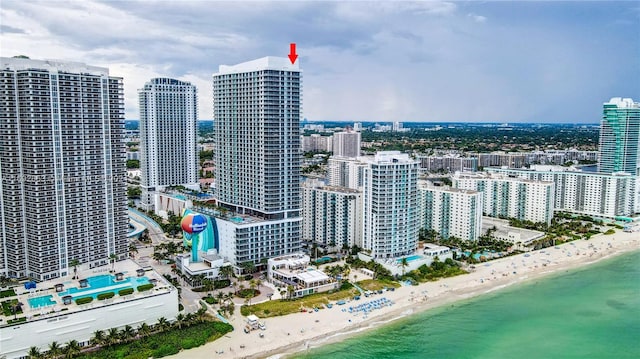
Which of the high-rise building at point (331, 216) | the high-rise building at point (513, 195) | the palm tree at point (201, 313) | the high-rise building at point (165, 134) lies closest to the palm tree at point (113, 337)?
the palm tree at point (201, 313)

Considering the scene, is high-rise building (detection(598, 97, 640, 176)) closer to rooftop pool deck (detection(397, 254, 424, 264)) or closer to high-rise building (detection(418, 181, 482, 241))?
high-rise building (detection(418, 181, 482, 241))

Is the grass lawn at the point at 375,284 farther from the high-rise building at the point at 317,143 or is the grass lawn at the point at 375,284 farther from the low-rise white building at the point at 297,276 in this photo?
the high-rise building at the point at 317,143

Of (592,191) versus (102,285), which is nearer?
(102,285)

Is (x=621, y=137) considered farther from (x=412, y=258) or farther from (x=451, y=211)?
(x=412, y=258)

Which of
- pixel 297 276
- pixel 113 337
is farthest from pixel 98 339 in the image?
pixel 297 276

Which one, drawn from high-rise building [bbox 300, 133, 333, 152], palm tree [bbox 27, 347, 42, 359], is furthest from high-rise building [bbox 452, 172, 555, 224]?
high-rise building [bbox 300, 133, 333, 152]
